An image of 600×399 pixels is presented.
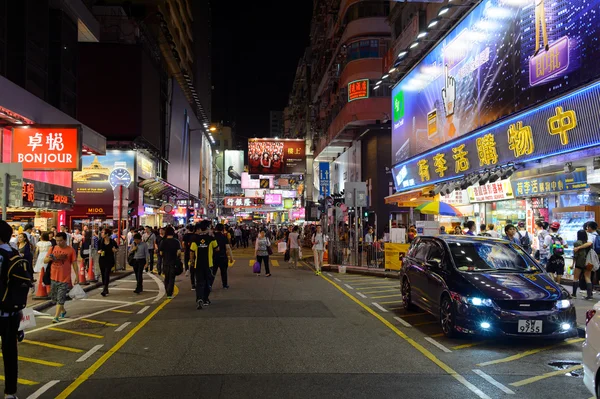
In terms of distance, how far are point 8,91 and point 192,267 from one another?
30.5 feet

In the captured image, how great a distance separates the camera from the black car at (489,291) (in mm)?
7859

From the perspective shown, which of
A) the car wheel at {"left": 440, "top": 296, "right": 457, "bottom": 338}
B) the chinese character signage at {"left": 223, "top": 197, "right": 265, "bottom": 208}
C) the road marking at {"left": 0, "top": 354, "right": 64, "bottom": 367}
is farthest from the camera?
the chinese character signage at {"left": 223, "top": 197, "right": 265, "bottom": 208}

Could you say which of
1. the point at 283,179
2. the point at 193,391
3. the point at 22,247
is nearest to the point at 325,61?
the point at 283,179

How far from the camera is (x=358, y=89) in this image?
35.1 m

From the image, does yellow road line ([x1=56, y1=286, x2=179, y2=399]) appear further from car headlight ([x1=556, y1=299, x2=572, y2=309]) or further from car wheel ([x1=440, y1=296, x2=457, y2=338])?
car headlight ([x1=556, y1=299, x2=572, y2=309])

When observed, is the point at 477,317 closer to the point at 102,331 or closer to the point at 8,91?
the point at 102,331

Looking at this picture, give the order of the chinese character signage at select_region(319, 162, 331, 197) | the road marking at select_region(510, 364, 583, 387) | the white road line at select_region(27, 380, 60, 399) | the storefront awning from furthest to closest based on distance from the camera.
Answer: the chinese character signage at select_region(319, 162, 331, 197)
the storefront awning
the road marking at select_region(510, 364, 583, 387)
the white road line at select_region(27, 380, 60, 399)

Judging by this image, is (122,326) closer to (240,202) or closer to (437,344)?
(437,344)

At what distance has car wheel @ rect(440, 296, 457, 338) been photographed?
27.6ft

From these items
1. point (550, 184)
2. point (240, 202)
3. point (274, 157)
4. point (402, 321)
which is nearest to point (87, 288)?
point (402, 321)

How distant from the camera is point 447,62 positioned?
69.0 feet

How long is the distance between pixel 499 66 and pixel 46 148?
14.4 m

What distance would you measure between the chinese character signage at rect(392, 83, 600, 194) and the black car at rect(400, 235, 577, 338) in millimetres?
4274

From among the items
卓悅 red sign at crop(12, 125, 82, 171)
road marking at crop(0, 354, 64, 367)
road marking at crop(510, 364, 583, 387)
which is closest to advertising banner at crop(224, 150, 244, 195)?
卓悅 red sign at crop(12, 125, 82, 171)
